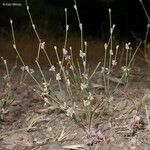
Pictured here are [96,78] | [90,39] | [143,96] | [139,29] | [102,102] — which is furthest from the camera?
[139,29]

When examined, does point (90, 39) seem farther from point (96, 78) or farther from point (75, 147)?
point (75, 147)

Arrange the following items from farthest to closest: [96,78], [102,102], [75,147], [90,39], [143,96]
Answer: [90,39] < [96,78] < [143,96] < [102,102] < [75,147]

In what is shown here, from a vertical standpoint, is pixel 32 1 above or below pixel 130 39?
above

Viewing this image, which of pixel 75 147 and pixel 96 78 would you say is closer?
pixel 75 147

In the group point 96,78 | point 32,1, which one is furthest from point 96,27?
point 96,78

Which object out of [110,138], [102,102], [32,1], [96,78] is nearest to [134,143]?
[110,138]

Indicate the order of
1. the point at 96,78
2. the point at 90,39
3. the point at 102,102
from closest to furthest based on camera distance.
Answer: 1. the point at 102,102
2. the point at 96,78
3. the point at 90,39

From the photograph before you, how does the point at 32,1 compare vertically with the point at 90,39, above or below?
above

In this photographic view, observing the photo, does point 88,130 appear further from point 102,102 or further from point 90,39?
point 90,39

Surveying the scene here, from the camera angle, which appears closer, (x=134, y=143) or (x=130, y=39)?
(x=134, y=143)
